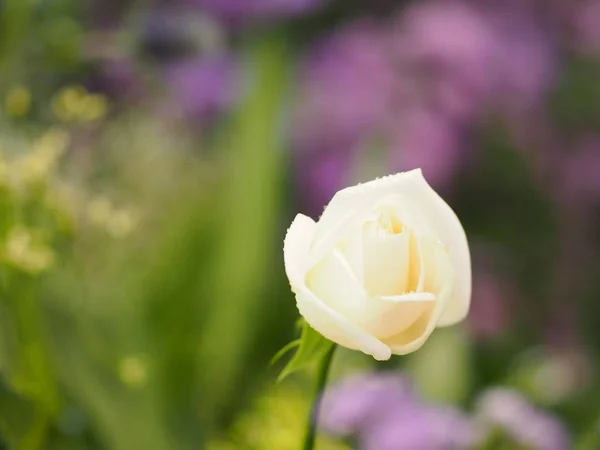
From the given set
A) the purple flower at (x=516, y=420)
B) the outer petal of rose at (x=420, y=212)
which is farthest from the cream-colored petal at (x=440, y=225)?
the purple flower at (x=516, y=420)

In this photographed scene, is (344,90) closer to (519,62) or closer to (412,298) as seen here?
(519,62)

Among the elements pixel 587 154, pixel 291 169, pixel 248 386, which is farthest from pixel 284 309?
pixel 587 154

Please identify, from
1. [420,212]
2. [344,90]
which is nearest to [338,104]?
[344,90]

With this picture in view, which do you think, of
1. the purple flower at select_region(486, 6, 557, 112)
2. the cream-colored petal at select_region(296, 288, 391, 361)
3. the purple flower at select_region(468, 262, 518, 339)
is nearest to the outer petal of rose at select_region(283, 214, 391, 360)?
the cream-colored petal at select_region(296, 288, 391, 361)

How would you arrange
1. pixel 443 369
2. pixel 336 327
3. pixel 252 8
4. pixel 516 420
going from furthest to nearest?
1. pixel 252 8
2. pixel 443 369
3. pixel 516 420
4. pixel 336 327

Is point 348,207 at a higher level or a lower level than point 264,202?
higher

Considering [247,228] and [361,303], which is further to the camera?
[247,228]
